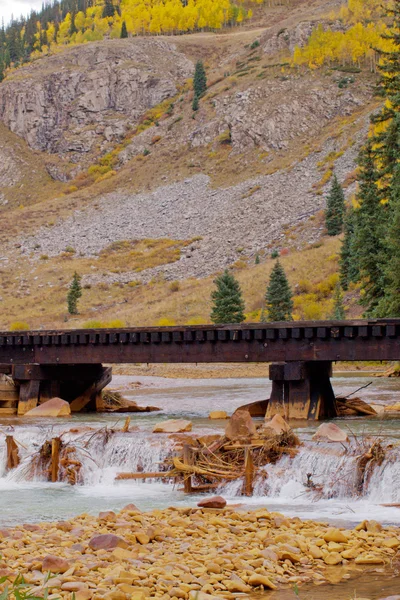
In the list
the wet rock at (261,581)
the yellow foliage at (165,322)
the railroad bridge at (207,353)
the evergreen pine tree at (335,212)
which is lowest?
the wet rock at (261,581)

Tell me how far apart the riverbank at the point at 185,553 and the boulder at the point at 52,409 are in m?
19.4

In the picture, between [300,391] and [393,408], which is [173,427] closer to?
[300,391]

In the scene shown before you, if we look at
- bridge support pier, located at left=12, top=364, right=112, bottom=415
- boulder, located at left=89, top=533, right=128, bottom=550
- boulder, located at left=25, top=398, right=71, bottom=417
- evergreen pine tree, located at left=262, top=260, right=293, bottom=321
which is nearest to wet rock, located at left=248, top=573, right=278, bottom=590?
boulder, located at left=89, top=533, right=128, bottom=550

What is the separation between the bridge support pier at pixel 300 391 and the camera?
33688mm

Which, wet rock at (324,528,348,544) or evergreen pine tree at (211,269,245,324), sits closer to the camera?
wet rock at (324,528,348,544)

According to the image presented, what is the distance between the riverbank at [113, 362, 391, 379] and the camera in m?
63.7

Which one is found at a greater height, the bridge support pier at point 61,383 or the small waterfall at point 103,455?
the bridge support pier at point 61,383

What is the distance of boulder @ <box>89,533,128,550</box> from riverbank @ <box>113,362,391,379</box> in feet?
149

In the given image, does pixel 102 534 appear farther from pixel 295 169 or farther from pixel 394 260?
pixel 295 169

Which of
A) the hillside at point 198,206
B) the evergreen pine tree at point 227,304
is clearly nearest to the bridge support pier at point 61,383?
the evergreen pine tree at point 227,304

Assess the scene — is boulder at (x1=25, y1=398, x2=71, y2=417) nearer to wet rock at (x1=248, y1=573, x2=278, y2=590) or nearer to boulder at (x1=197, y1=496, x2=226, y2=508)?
boulder at (x1=197, y1=496, x2=226, y2=508)

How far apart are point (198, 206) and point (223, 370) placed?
84.0m

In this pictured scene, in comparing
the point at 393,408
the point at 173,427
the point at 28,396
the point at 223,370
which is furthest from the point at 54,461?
the point at 223,370

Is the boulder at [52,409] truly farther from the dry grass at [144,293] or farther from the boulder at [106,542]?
the dry grass at [144,293]
